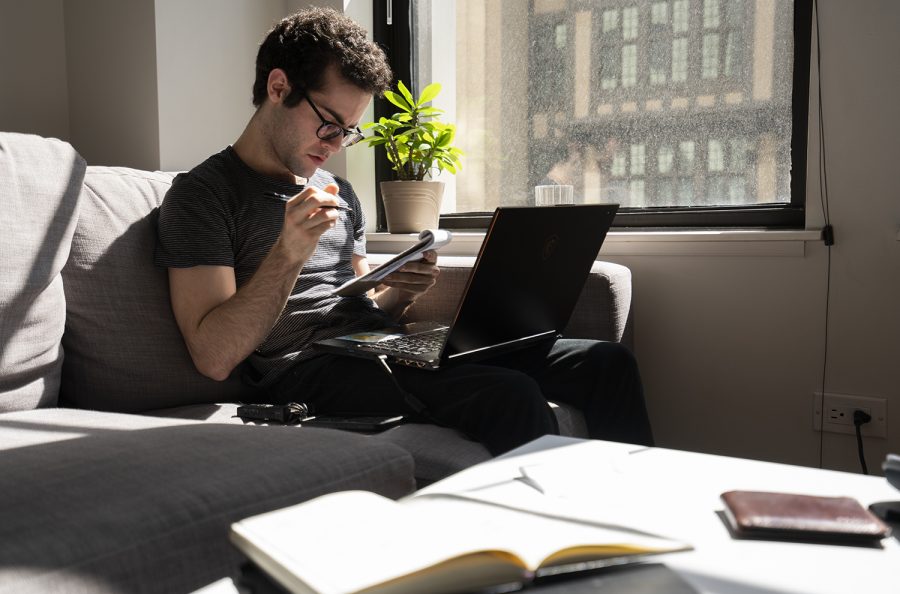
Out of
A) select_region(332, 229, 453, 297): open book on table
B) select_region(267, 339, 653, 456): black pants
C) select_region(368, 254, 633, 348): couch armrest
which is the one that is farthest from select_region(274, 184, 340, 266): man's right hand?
select_region(368, 254, 633, 348): couch armrest

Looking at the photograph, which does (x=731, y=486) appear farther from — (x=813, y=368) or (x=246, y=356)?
(x=813, y=368)

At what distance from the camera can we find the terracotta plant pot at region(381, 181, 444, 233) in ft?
8.09

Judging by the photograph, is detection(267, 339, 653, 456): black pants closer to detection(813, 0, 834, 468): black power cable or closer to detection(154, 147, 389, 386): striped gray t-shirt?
detection(154, 147, 389, 386): striped gray t-shirt

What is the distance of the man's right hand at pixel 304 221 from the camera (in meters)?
1.40

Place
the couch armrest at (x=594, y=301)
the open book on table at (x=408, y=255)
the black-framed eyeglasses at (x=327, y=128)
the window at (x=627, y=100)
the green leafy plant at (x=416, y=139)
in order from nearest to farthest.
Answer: the open book on table at (x=408, y=255) → the black-framed eyeglasses at (x=327, y=128) → the couch armrest at (x=594, y=301) → the window at (x=627, y=100) → the green leafy plant at (x=416, y=139)

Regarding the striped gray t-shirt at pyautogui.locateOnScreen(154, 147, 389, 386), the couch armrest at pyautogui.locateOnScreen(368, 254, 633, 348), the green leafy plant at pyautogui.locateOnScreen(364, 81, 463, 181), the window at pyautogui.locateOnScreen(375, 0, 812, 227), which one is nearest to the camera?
the striped gray t-shirt at pyautogui.locateOnScreen(154, 147, 389, 386)

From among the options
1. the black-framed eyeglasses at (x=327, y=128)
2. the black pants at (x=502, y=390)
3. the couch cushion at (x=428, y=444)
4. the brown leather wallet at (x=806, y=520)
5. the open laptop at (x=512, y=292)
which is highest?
the black-framed eyeglasses at (x=327, y=128)

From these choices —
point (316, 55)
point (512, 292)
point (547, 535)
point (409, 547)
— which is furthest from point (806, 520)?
point (316, 55)

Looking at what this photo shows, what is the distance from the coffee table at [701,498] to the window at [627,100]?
4.51 feet

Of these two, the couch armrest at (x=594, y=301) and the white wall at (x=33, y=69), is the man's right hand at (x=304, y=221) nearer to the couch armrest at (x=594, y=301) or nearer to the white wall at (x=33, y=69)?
the couch armrest at (x=594, y=301)

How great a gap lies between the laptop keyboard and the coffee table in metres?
0.49

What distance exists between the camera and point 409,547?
55 cm

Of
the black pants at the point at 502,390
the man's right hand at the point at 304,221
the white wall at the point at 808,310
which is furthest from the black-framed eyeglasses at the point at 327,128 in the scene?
the white wall at the point at 808,310

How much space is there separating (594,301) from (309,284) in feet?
2.14
